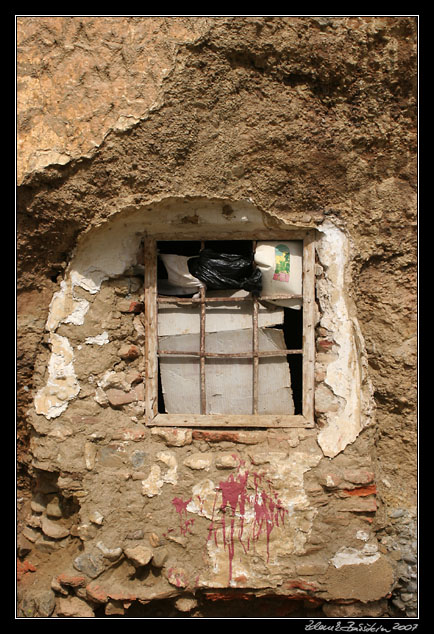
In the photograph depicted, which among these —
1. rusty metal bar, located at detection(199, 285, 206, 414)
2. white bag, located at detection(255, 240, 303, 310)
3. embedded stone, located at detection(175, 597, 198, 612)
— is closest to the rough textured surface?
embedded stone, located at detection(175, 597, 198, 612)

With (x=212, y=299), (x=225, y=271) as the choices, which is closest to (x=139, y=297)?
(x=212, y=299)

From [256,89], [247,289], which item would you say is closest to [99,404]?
[247,289]

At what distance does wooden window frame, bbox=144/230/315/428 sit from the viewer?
2539 millimetres

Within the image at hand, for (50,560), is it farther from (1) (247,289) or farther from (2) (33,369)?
(1) (247,289)

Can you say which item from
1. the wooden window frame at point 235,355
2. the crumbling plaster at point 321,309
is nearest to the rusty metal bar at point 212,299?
the wooden window frame at point 235,355

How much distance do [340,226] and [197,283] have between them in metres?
0.90

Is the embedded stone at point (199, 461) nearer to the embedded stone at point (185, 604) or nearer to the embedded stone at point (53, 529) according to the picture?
the embedded stone at point (185, 604)

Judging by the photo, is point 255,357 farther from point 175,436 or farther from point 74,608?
point 74,608

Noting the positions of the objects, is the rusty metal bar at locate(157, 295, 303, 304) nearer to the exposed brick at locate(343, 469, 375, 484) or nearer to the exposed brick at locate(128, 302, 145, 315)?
the exposed brick at locate(128, 302, 145, 315)

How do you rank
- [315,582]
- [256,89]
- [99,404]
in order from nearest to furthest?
[256,89], [315,582], [99,404]

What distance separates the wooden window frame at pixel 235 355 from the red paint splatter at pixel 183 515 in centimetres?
43

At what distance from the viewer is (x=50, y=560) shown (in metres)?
2.57

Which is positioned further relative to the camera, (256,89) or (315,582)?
(315,582)

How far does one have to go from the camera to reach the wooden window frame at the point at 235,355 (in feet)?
8.33
